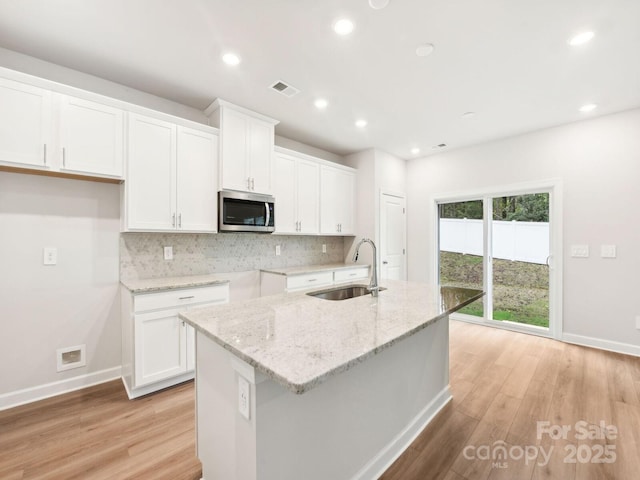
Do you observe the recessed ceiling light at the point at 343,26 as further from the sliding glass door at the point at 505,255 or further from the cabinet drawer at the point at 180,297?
the sliding glass door at the point at 505,255

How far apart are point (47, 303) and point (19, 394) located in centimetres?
69

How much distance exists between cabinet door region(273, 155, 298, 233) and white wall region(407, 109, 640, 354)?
293 cm

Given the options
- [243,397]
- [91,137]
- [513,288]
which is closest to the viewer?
[243,397]

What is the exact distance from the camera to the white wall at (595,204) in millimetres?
3104

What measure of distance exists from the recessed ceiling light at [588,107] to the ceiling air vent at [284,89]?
3087 mm

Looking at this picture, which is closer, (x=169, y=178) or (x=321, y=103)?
(x=169, y=178)

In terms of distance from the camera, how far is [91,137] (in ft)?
7.34

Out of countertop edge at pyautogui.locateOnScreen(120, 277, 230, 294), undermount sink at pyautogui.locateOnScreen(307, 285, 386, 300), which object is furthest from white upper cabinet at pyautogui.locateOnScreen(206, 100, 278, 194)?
undermount sink at pyautogui.locateOnScreen(307, 285, 386, 300)

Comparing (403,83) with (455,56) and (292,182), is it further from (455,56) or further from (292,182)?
(292,182)

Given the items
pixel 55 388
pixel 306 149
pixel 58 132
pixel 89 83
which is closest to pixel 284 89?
pixel 306 149

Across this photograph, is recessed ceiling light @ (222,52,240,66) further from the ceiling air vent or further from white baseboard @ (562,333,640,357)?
white baseboard @ (562,333,640,357)

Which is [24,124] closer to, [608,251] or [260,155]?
[260,155]

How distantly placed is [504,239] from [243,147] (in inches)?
149

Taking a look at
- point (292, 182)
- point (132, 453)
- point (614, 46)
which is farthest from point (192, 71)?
point (614, 46)
